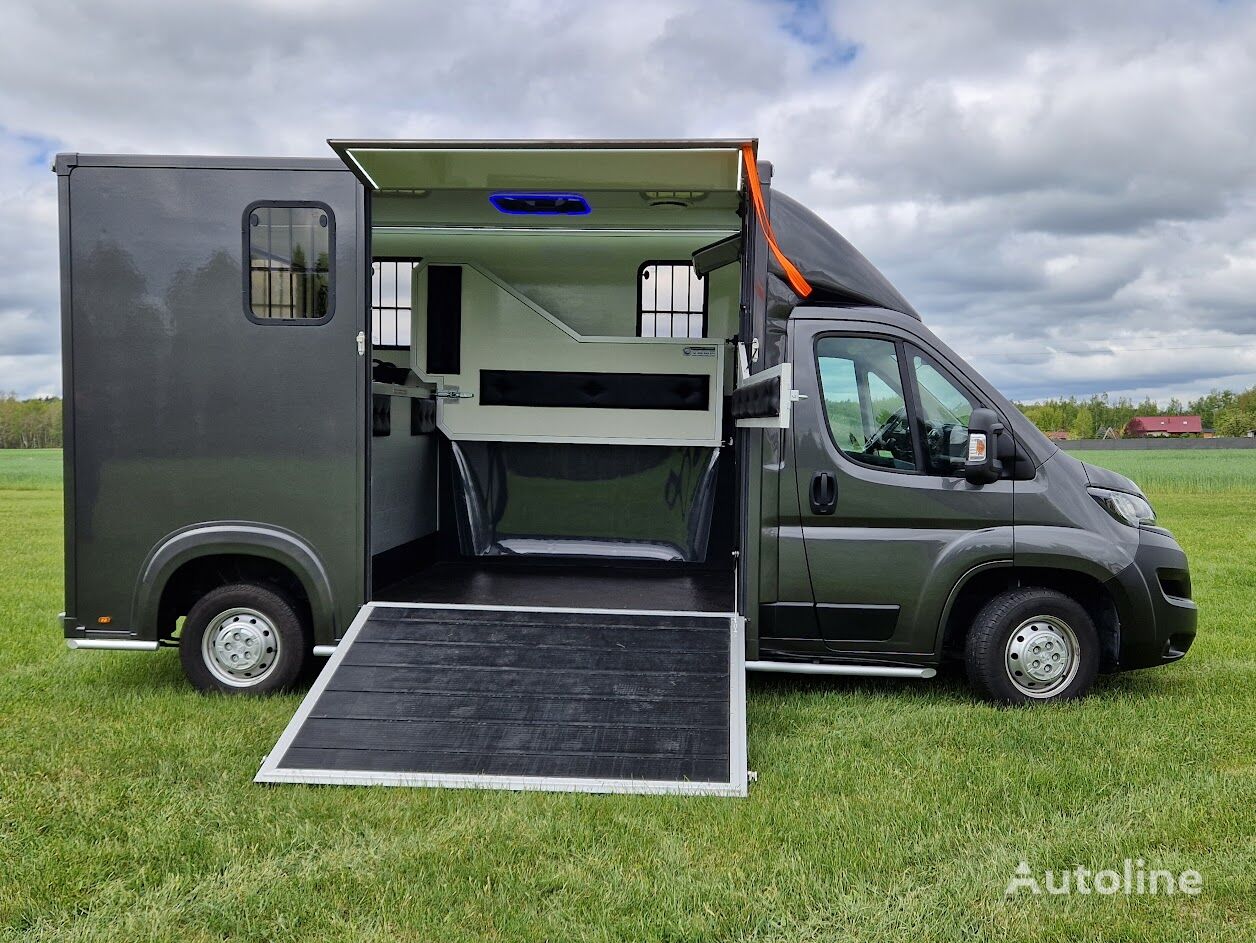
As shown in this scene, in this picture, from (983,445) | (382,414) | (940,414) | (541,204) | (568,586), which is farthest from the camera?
(568,586)

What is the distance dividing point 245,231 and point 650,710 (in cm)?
321

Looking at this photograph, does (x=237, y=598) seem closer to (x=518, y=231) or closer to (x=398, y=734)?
(x=398, y=734)

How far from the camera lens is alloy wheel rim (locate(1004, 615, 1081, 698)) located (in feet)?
17.6

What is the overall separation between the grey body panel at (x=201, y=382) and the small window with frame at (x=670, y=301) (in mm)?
2242

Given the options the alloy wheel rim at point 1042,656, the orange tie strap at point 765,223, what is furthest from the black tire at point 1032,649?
the orange tie strap at point 765,223

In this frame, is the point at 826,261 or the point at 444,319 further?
the point at 444,319

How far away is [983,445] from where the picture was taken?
516cm

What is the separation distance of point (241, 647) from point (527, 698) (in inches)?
71.0

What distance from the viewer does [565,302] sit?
6977mm

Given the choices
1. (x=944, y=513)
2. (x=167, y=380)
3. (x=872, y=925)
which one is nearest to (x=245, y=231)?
(x=167, y=380)

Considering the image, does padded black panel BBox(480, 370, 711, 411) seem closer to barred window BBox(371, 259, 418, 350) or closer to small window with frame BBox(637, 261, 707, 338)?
small window with frame BBox(637, 261, 707, 338)

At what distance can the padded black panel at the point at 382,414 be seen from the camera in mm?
5965

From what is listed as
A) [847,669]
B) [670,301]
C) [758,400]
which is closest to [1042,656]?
[847,669]

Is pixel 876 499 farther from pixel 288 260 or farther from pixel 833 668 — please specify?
pixel 288 260
